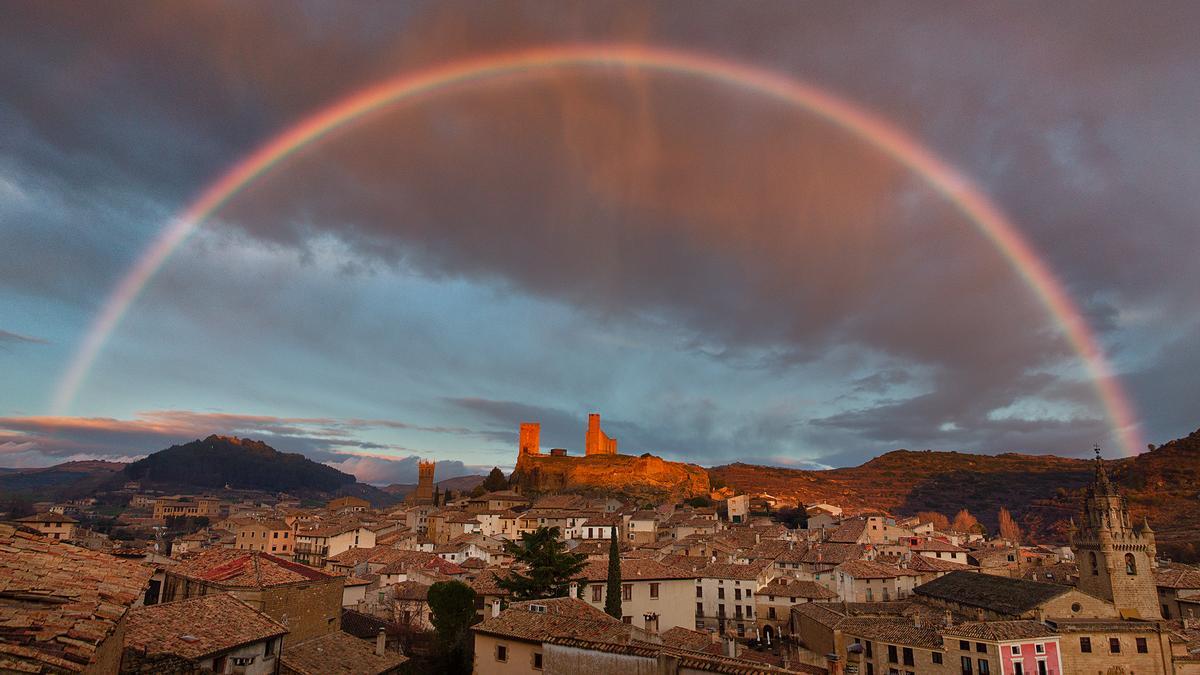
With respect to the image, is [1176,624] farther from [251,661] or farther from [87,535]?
[87,535]

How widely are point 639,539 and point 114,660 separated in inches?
2899

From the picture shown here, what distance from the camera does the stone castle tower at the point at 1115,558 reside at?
4903 cm

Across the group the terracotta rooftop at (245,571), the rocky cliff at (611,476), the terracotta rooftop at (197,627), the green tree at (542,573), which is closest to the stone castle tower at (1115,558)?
the green tree at (542,573)

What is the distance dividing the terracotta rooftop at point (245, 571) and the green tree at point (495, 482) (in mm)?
112816

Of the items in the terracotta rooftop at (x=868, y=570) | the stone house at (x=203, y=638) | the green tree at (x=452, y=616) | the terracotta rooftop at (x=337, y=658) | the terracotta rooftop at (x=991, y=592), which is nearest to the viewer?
the stone house at (x=203, y=638)

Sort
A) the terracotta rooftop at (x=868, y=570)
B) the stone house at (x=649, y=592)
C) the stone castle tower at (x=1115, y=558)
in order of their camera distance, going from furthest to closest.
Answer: the terracotta rooftop at (x=868, y=570) → the stone castle tower at (x=1115, y=558) → the stone house at (x=649, y=592)

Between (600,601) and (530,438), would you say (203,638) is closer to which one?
(600,601)

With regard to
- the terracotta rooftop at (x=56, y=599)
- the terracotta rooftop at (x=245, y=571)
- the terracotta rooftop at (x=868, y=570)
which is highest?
the terracotta rooftop at (x=56, y=599)

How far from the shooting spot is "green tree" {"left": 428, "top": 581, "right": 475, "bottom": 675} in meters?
32.2

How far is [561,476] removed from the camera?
147375mm

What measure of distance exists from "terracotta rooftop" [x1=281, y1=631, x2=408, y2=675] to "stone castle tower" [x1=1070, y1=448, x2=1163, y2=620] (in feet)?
161

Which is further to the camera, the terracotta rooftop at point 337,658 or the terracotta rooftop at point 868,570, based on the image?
the terracotta rooftop at point 868,570

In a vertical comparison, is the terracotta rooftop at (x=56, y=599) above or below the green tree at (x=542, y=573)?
above

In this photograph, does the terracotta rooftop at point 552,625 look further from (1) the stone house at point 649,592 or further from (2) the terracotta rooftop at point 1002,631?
(2) the terracotta rooftop at point 1002,631
